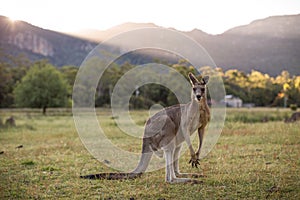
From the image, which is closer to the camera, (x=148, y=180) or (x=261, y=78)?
(x=148, y=180)

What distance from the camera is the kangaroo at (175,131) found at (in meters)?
6.00

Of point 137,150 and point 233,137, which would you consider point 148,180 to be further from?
point 233,137

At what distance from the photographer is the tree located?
114ft

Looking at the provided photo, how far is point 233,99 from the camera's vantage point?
49.5 meters

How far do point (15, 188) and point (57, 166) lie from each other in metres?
2.04

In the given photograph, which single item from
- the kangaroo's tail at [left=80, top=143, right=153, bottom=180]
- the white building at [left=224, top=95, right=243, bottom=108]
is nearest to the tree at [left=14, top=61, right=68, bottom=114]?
the white building at [left=224, top=95, right=243, bottom=108]

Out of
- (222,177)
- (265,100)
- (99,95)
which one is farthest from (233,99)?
(222,177)

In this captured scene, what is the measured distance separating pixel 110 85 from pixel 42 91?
1689 centimetres

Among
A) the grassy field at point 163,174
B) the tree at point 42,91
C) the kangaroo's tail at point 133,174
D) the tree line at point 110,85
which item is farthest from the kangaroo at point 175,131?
the tree at point 42,91

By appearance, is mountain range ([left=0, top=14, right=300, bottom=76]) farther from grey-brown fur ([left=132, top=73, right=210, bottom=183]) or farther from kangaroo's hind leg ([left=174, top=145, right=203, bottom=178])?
kangaroo's hind leg ([left=174, top=145, right=203, bottom=178])

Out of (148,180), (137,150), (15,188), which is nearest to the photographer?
(15,188)

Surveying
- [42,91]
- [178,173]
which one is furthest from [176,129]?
[42,91]

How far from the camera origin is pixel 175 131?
6.61 m

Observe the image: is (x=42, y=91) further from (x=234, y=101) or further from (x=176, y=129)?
(x=176, y=129)
